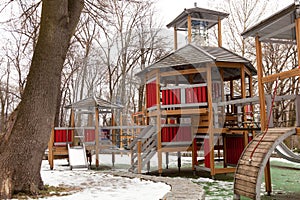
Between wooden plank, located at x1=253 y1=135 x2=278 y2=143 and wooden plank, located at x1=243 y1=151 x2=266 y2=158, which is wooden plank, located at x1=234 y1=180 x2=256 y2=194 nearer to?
wooden plank, located at x1=243 y1=151 x2=266 y2=158

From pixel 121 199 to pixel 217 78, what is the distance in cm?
901

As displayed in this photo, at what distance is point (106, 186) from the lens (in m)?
7.19

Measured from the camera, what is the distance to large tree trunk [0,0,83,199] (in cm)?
631

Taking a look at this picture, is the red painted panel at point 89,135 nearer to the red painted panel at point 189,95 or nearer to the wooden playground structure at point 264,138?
the red painted panel at point 189,95

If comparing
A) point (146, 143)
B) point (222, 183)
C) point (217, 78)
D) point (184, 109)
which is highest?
point (217, 78)

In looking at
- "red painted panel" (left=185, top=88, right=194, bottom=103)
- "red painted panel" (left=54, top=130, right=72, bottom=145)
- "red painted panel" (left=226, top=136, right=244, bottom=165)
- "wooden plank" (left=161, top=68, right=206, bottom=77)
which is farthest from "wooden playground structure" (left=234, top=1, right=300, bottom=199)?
"red painted panel" (left=54, top=130, right=72, bottom=145)

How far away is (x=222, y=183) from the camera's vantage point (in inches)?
390

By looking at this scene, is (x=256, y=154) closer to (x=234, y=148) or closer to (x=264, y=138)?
(x=264, y=138)

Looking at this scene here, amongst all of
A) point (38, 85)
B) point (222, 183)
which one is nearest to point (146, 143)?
point (222, 183)

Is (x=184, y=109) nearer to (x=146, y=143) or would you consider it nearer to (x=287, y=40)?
(x=146, y=143)

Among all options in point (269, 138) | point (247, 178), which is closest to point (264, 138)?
point (269, 138)

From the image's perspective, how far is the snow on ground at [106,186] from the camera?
19.5 feet

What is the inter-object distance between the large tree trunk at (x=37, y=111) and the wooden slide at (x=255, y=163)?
405 centimetres

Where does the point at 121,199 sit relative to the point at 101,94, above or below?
below
